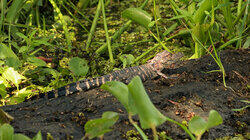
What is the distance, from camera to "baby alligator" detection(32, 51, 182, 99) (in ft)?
7.03

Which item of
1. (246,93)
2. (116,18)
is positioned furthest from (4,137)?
(116,18)

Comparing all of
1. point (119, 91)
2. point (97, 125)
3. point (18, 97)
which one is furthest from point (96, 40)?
point (97, 125)

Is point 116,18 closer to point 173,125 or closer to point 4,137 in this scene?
point 173,125

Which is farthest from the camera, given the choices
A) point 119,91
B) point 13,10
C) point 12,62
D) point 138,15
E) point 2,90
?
point 13,10

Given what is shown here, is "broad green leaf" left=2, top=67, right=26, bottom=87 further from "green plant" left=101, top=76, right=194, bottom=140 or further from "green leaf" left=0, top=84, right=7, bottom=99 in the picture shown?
"green plant" left=101, top=76, right=194, bottom=140

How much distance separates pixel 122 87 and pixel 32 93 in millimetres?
1172

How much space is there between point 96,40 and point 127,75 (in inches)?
35.3

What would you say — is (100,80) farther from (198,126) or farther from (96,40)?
(198,126)

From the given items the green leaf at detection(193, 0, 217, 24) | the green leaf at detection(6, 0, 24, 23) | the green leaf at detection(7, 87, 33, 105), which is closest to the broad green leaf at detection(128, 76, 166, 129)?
the green leaf at detection(7, 87, 33, 105)

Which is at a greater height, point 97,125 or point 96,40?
point 96,40

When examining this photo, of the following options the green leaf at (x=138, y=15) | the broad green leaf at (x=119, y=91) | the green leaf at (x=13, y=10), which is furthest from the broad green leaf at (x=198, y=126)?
the green leaf at (x=13, y=10)

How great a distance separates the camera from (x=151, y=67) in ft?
8.75

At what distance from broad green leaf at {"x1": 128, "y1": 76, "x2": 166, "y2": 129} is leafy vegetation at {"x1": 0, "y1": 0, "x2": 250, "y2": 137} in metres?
1.08

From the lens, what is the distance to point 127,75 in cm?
254
